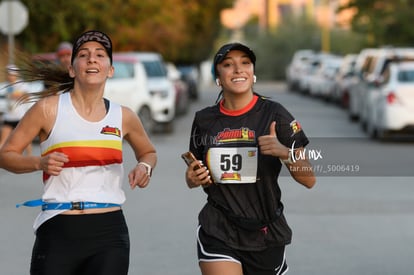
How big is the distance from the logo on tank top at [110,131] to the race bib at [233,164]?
470mm

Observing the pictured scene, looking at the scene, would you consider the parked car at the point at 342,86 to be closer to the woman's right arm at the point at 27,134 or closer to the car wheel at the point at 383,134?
the car wheel at the point at 383,134

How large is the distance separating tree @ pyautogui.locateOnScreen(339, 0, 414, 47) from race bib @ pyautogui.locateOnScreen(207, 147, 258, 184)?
108 feet

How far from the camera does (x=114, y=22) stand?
32.7m

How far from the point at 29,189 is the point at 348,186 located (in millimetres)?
4133

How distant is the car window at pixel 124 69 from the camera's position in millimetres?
23484

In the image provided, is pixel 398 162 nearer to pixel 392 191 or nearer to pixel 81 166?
pixel 81 166

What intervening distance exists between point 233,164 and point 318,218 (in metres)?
6.50

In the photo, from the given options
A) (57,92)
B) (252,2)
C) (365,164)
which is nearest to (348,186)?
(365,164)

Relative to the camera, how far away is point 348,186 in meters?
14.3

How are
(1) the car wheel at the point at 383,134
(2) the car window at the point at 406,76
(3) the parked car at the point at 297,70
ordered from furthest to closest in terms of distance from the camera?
1. (3) the parked car at the point at 297,70
2. (2) the car window at the point at 406,76
3. (1) the car wheel at the point at 383,134

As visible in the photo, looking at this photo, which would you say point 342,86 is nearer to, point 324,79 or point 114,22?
point 324,79

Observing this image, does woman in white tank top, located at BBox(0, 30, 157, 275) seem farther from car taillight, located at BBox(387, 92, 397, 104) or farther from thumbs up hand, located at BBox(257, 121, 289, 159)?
car taillight, located at BBox(387, 92, 397, 104)

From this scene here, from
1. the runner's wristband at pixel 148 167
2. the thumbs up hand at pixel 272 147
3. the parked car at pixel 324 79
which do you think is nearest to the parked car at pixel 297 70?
the parked car at pixel 324 79

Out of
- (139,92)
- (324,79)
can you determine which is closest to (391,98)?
(139,92)
